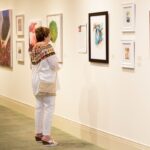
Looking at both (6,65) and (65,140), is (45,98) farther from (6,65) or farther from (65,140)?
(6,65)

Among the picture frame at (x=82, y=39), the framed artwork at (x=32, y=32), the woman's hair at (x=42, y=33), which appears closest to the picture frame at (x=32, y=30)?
the framed artwork at (x=32, y=32)

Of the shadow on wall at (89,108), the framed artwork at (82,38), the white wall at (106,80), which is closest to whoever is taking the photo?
the white wall at (106,80)

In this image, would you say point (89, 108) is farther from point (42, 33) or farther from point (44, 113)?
point (42, 33)

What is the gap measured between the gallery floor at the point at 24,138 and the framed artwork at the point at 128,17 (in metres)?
1.81

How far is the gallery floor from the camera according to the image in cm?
638

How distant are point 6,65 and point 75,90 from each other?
3.31m

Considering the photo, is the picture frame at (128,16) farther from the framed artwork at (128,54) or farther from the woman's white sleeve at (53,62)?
the woman's white sleeve at (53,62)

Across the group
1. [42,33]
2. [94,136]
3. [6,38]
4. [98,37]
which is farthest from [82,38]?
[6,38]

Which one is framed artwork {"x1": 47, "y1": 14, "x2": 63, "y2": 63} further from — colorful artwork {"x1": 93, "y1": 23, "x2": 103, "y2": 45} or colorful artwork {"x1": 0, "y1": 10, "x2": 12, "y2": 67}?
colorful artwork {"x1": 0, "y1": 10, "x2": 12, "y2": 67}

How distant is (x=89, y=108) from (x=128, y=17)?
1718 mm

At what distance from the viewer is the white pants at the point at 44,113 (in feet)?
21.5

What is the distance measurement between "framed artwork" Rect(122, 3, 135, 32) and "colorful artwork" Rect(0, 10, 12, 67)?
14.9 feet

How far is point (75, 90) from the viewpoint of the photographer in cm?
710

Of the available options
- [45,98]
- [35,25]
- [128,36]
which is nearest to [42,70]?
[45,98]
